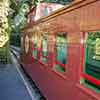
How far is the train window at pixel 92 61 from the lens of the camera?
411 centimetres

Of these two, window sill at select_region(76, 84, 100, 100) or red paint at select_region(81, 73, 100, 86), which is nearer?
window sill at select_region(76, 84, 100, 100)

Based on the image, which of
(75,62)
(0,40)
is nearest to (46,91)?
(75,62)

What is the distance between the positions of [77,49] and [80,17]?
0.56 m

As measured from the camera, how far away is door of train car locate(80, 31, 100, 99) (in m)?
4.09

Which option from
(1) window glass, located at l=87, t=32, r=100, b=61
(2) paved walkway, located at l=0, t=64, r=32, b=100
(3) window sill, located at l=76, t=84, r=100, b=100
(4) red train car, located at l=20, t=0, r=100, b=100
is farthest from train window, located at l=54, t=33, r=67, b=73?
(2) paved walkway, located at l=0, t=64, r=32, b=100

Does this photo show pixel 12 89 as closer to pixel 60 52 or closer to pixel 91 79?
pixel 60 52

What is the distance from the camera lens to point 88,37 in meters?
4.33

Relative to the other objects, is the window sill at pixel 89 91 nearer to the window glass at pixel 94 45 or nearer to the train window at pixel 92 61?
the train window at pixel 92 61

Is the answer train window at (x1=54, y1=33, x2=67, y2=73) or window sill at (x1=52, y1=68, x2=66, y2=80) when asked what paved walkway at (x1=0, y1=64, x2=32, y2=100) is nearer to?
window sill at (x1=52, y1=68, x2=66, y2=80)

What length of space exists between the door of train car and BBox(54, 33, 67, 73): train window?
135 centimetres

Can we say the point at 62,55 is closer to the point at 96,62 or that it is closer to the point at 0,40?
the point at 96,62

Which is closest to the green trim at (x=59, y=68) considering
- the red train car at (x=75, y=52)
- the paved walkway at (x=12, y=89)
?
the red train car at (x=75, y=52)

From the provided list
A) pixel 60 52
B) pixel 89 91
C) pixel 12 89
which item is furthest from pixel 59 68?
pixel 12 89

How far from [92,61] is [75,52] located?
673 mm
